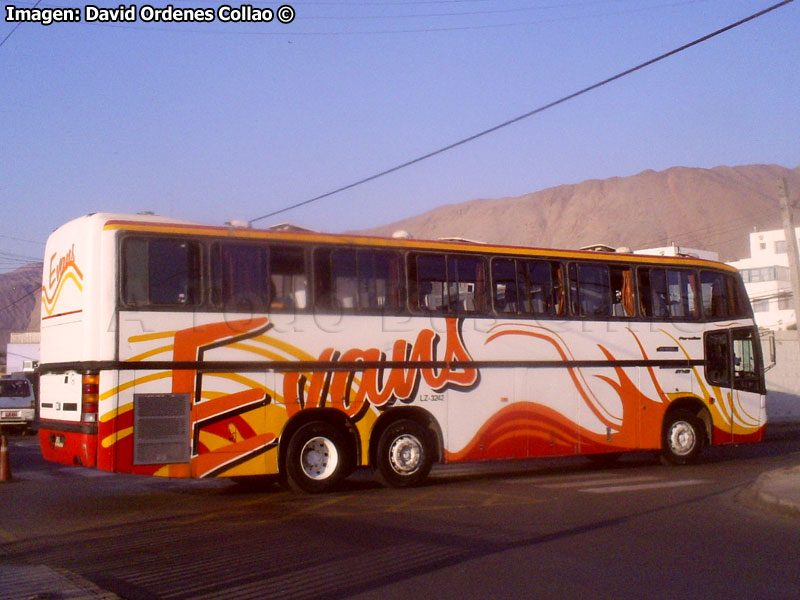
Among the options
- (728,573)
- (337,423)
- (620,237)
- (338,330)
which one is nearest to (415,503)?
(337,423)

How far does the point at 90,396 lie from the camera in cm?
1223

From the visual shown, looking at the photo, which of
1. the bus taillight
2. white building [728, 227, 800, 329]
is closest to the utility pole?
the bus taillight

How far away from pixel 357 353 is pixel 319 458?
5.52 feet

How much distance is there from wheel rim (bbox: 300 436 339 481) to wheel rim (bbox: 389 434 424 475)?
3.27ft

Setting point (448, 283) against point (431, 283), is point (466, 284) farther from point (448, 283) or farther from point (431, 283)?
point (431, 283)

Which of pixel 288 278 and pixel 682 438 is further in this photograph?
pixel 682 438

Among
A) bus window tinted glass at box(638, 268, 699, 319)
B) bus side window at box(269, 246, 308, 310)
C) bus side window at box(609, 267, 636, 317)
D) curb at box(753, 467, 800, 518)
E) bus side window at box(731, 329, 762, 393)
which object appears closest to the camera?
curb at box(753, 467, 800, 518)

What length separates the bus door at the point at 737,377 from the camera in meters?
18.1

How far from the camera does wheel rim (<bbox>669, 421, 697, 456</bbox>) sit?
1769 centimetres

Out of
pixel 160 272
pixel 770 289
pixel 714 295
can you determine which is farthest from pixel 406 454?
pixel 770 289

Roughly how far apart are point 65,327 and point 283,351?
3.08 metres

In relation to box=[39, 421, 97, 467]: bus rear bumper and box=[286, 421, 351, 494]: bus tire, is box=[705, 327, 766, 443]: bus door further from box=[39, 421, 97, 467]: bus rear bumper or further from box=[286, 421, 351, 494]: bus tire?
box=[39, 421, 97, 467]: bus rear bumper

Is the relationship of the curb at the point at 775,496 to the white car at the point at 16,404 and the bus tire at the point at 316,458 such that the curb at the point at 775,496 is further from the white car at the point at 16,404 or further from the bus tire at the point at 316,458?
the white car at the point at 16,404

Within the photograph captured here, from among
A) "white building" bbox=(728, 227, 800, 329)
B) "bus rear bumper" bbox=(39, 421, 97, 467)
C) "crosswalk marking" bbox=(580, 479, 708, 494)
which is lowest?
"crosswalk marking" bbox=(580, 479, 708, 494)
